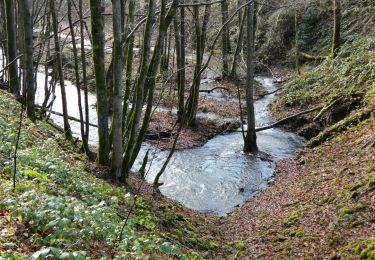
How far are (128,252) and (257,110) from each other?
18693 mm

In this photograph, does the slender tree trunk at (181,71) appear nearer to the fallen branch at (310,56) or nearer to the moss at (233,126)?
the moss at (233,126)

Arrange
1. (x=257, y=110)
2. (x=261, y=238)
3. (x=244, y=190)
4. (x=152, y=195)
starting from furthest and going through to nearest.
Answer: (x=257, y=110) < (x=244, y=190) < (x=152, y=195) < (x=261, y=238)

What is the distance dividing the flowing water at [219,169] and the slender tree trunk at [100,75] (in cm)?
148

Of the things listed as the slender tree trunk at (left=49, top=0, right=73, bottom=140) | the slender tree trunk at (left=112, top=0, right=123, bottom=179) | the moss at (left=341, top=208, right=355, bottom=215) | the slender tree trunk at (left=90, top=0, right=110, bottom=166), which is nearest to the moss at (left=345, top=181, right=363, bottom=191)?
the moss at (left=341, top=208, right=355, bottom=215)

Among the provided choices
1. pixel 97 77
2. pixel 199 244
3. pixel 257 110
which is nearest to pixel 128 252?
pixel 199 244

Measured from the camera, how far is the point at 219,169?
15.4 meters

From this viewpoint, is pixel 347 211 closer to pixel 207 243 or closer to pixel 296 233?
pixel 296 233

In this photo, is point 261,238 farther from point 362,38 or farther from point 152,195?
point 362,38

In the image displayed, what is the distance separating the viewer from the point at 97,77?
1032 cm

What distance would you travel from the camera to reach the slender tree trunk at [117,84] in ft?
32.0

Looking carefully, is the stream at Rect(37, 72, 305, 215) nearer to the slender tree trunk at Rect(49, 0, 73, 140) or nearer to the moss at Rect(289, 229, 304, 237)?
the slender tree trunk at Rect(49, 0, 73, 140)

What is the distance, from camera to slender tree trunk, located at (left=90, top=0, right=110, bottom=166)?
9.70m

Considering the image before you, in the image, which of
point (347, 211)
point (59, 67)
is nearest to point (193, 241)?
point (347, 211)

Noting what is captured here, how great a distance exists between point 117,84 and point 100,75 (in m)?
0.52
